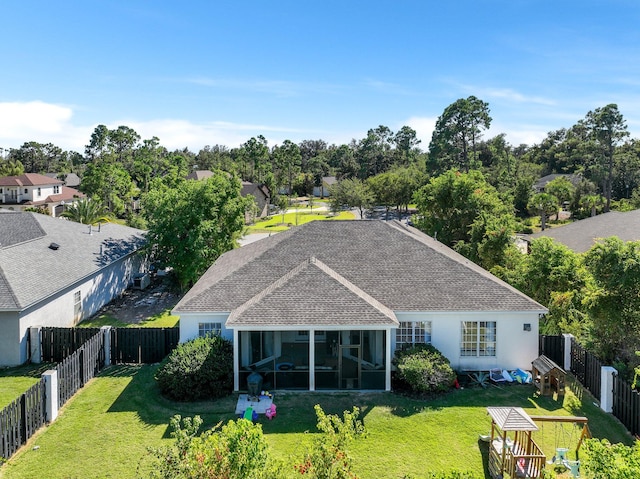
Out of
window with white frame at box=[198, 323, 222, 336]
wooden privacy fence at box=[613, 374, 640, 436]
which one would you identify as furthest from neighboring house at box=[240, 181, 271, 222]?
wooden privacy fence at box=[613, 374, 640, 436]

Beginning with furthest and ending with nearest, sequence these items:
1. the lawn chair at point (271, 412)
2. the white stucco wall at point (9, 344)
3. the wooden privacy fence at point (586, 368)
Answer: the white stucco wall at point (9, 344)
the wooden privacy fence at point (586, 368)
the lawn chair at point (271, 412)

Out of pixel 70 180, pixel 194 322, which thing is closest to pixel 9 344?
pixel 194 322

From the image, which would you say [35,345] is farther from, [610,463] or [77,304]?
[610,463]

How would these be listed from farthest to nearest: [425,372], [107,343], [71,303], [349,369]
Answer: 1. [71,303]
2. [107,343]
3. [349,369]
4. [425,372]

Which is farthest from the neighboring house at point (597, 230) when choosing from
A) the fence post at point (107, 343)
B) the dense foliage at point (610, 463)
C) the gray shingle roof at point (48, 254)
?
the gray shingle roof at point (48, 254)

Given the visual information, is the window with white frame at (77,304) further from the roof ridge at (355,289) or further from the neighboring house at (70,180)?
the neighboring house at (70,180)

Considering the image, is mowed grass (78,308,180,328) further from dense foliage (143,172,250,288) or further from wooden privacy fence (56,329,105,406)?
wooden privacy fence (56,329,105,406)
